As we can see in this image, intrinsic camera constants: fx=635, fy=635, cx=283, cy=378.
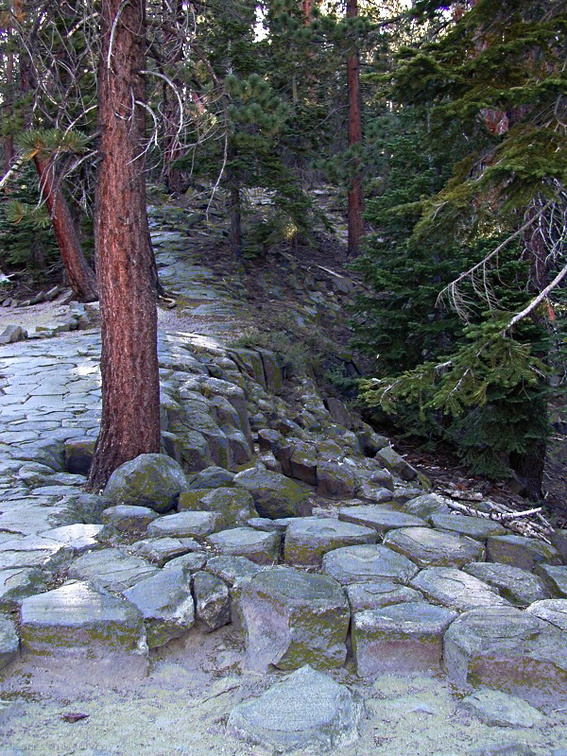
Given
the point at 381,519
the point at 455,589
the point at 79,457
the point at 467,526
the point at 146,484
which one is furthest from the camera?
the point at 79,457

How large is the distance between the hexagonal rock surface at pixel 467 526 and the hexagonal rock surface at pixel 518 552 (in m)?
0.12

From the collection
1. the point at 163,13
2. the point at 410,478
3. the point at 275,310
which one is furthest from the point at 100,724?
the point at 275,310

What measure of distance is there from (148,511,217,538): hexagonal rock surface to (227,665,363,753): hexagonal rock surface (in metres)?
1.60

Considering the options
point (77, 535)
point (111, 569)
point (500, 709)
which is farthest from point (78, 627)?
point (500, 709)

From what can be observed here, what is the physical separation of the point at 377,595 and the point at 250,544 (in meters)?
1.00

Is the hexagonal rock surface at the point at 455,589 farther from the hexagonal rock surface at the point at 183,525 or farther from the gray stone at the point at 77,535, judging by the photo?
the gray stone at the point at 77,535

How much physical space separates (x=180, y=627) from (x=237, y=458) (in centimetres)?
440

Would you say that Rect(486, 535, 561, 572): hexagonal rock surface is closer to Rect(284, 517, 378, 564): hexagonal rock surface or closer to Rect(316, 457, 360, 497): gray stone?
Rect(284, 517, 378, 564): hexagonal rock surface

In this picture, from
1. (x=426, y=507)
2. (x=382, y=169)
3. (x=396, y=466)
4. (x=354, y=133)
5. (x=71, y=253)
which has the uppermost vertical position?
(x=354, y=133)

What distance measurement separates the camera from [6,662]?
3115mm

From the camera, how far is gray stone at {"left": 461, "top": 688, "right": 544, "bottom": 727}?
110 inches

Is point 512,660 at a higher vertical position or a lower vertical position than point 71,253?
lower

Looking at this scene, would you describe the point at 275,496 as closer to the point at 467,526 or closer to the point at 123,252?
the point at 467,526

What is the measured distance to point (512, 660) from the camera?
3043 millimetres
